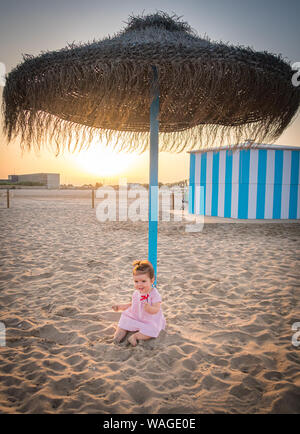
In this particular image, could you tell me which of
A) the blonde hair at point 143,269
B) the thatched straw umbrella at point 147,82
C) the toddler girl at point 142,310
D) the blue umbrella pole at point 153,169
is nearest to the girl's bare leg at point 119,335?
the toddler girl at point 142,310

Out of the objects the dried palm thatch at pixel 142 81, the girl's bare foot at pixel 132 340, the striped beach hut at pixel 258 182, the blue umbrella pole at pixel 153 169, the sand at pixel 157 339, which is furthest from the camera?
the striped beach hut at pixel 258 182

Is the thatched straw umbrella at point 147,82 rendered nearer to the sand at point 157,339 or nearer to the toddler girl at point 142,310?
the toddler girl at point 142,310

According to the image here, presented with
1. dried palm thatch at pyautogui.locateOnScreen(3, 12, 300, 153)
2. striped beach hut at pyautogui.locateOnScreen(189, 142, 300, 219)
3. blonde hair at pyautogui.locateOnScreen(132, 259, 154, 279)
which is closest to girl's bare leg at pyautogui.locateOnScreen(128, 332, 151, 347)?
blonde hair at pyautogui.locateOnScreen(132, 259, 154, 279)

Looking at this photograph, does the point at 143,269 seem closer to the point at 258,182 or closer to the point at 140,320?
the point at 140,320

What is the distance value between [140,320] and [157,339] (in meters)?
0.25

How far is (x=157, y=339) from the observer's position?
2400mm

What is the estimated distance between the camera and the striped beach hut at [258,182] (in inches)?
441

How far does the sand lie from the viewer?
68.7 inches

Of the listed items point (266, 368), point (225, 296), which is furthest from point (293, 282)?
point (266, 368)

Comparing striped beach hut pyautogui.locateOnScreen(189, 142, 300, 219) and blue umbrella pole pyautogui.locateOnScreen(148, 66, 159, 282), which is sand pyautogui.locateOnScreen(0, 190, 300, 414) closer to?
blue umbrella pole pyautogui.locateOnScreen(148, 66, 159, 282)

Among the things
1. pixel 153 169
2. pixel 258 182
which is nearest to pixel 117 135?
pixel 153 169

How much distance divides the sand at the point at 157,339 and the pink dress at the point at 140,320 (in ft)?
0.44

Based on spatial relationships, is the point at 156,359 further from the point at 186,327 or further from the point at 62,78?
the point at 62,78

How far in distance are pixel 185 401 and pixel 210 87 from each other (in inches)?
100
